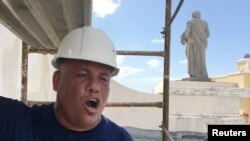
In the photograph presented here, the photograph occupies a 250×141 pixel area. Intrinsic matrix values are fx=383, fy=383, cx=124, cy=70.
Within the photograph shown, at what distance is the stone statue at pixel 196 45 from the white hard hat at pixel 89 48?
376 inches

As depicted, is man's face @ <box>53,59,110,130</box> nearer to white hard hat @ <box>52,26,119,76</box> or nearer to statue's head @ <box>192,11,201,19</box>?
white hard hat @ <box>52,26,119,76</box>

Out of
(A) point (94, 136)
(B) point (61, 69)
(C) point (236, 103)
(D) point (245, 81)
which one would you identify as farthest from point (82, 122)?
(D) point (245, 81)

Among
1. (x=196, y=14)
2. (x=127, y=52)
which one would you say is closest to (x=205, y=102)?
(x=196, y=14)

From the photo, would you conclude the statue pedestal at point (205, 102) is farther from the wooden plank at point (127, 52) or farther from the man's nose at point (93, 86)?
the man's nose at point (93, 86)

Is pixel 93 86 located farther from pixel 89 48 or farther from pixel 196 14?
pixel 196 14

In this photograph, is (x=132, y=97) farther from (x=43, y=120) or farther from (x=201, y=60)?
(x=43, y=120)

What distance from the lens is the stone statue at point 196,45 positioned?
36.0 feet

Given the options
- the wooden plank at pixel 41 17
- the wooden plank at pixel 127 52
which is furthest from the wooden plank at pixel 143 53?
the wooden plank at pixel 41 17

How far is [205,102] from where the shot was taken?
10227mm

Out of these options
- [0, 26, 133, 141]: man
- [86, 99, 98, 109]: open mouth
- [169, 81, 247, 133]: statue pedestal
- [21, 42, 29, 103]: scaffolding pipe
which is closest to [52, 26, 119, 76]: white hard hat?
[0, 26, 133, 141]: man

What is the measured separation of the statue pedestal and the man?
837 centimetres

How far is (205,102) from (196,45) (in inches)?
72.7

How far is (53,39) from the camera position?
10.2ft

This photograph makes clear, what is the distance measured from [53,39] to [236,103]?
8209 mm
